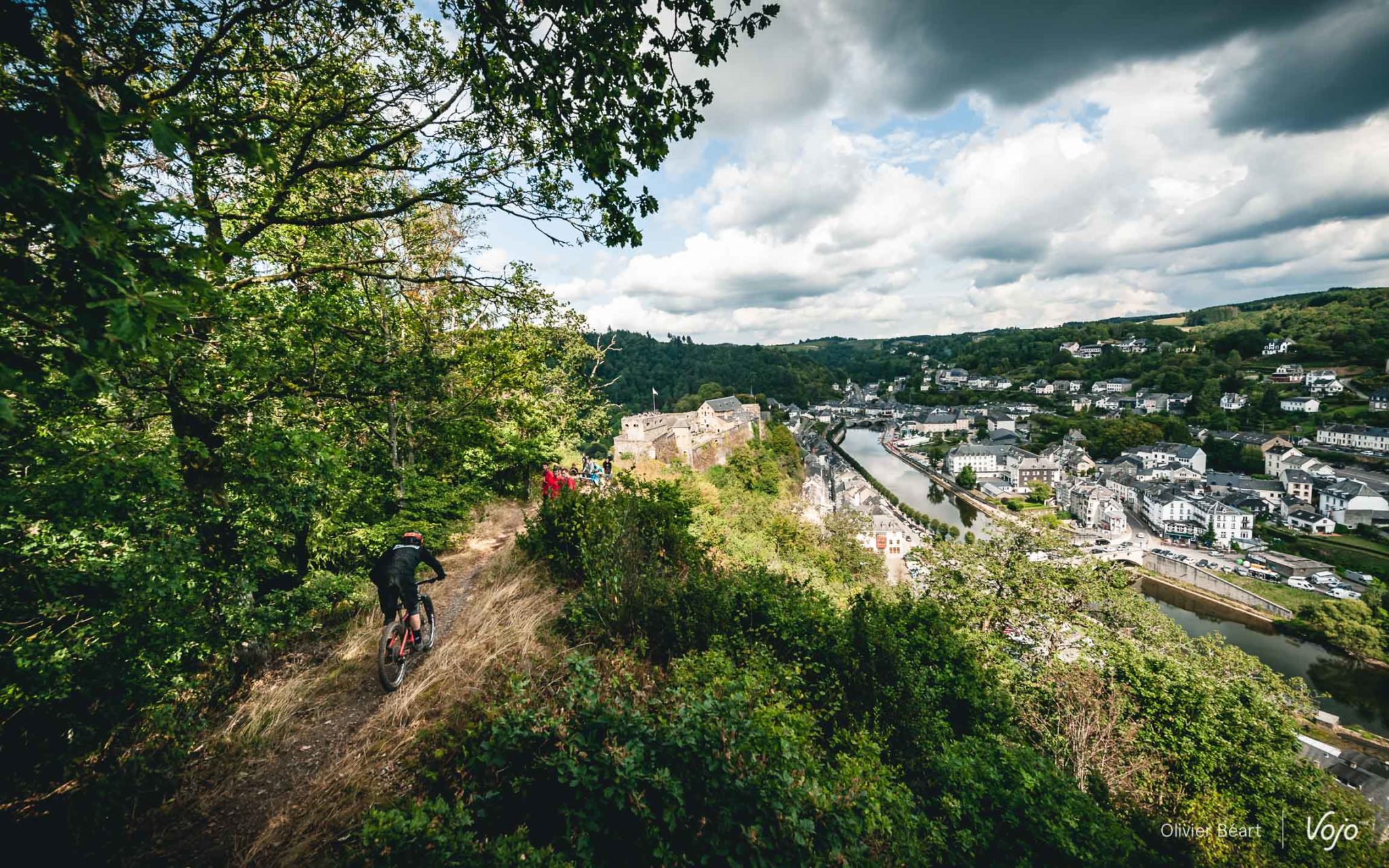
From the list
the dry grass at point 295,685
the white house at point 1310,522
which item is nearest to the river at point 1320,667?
the dry grass at point 295,685

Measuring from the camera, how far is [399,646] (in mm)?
5164

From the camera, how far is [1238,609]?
113 feet

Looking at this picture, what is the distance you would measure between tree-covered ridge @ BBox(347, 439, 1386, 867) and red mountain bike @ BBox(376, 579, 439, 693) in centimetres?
149

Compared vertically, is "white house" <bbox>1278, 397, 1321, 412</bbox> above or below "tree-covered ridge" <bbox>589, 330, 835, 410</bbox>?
below

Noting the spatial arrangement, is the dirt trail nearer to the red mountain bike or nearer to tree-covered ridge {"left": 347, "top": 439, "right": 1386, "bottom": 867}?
the red mountain bike

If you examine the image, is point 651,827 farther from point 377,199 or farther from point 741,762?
point 377,199

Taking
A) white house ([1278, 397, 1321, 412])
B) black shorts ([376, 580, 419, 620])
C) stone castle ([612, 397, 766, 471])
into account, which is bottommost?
white house ([1278, 397, 1321, 412])

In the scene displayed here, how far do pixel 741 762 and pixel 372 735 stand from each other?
3403mm

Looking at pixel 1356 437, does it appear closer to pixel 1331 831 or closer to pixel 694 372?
pixel 1331 831

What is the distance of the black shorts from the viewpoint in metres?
5.11

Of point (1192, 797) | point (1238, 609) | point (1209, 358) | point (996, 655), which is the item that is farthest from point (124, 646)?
point (1209, 358)

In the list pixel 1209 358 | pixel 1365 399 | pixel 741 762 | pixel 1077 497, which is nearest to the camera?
pixel 741 762

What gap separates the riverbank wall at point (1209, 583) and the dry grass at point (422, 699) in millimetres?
51498

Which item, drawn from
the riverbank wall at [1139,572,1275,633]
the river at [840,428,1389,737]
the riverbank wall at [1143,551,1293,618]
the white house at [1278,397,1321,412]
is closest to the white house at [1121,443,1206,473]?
the white house at [1278,397,1321,412]
